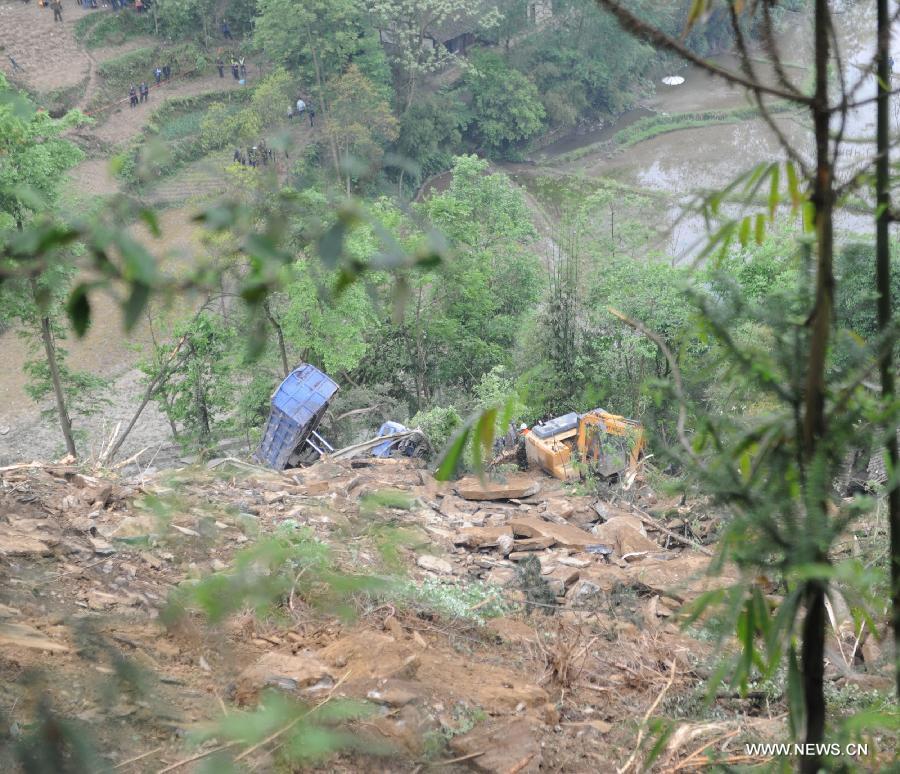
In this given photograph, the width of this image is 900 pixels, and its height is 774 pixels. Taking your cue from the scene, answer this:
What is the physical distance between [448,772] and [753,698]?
4.58 ft

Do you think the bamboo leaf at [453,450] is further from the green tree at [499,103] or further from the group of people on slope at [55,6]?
the group of people on slope at [55,6]

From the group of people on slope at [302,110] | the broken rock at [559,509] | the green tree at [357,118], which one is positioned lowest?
the broken rock at [559,509]

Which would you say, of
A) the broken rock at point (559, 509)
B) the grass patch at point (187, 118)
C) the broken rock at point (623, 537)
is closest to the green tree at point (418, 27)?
the grass patch at point (187, 118)

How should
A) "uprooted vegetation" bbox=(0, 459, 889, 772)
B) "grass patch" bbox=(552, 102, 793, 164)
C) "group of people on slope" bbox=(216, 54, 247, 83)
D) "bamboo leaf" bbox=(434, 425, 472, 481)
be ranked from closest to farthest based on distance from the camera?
"bamboo leaf" bbox=(434, 425, 472, 481)
"uprooted vegetation" bbox=(0, 459, 889, 772)
"group of people on slope" bbox=(216, 54, 247, 83)
"grass patch" bbox=(552, 102, 793, 164)

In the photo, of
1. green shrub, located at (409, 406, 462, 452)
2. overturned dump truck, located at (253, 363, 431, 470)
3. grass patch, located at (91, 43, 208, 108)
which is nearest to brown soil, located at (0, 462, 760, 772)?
green shrub, located at (409, 406, 462, 452)

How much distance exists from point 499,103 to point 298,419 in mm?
22053

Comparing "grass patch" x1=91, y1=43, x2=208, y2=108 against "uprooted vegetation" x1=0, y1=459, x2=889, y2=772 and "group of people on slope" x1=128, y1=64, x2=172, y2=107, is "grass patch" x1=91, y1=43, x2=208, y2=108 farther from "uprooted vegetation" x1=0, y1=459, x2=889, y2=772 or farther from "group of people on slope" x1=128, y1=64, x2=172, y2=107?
"uprooted vegetation" x1=0, y1=459, x2=889, y2=772

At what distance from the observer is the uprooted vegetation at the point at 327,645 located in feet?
7.54

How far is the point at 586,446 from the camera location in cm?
1044

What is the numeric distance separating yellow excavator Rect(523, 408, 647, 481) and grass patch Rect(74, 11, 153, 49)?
2511cm

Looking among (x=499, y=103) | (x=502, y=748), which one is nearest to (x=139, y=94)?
(x=499, y=103)

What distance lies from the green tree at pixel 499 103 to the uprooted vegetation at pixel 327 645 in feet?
85.8

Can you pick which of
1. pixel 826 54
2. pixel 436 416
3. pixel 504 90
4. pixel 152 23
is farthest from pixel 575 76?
pixel 826 54

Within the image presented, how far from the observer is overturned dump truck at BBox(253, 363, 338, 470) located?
36.2ft
